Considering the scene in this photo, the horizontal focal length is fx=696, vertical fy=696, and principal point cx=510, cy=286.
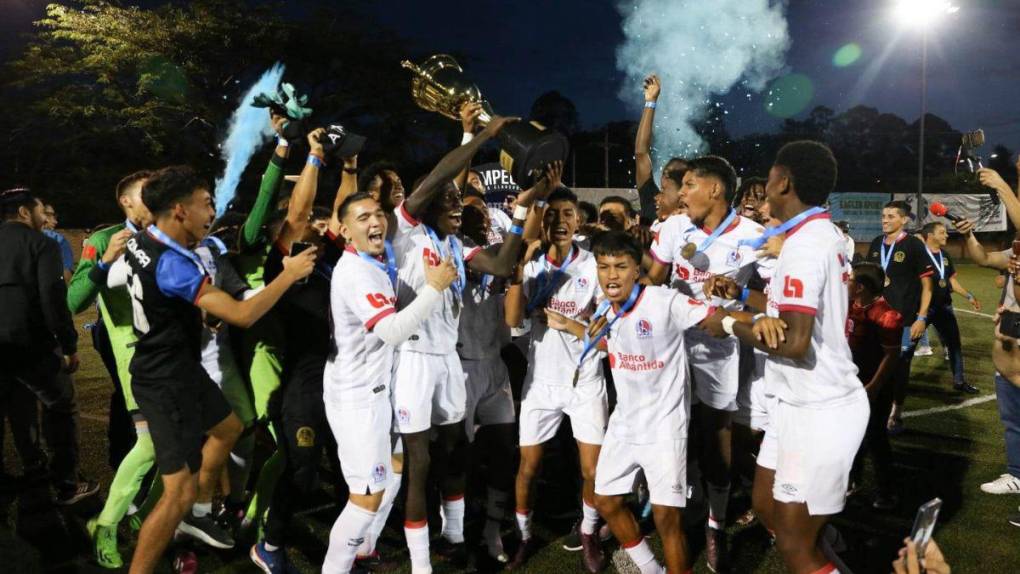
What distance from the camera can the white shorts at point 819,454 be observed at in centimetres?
325

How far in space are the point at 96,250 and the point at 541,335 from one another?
341 centimetres

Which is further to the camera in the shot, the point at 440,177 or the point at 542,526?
the point at 542,526

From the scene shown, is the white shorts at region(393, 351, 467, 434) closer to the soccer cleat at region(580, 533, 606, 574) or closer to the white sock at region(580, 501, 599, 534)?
the white sock at region(580, 501, 599, 534)

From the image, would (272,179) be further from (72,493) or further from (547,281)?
(72,493)

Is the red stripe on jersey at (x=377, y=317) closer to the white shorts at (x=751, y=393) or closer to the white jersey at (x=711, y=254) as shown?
the white jersey at (x=711, y=254)

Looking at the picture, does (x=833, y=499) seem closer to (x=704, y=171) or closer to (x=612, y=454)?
(x=612, y=454)

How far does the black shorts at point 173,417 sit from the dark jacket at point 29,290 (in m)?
2.48

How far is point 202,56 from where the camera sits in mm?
25656

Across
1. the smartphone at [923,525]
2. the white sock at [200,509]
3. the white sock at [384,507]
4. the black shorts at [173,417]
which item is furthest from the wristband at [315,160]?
the smartphone at [923,525]

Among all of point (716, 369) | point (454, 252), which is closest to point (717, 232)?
point (716, 369)

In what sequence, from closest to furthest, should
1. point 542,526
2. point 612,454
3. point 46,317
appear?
1. point 612,454
2. point 542,526
3. point 46,317

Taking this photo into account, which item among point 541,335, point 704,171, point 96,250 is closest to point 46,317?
point 96,250

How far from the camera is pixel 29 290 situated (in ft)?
19.4

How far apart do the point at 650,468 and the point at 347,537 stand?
177 centimetres
